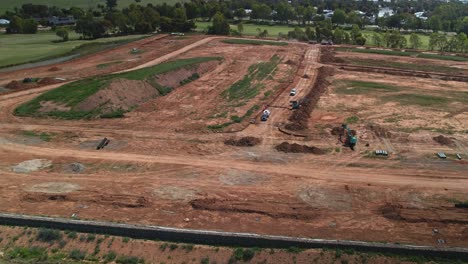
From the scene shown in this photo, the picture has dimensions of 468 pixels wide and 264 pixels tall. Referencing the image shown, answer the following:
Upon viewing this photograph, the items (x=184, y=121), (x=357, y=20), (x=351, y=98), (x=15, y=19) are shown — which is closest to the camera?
(x=184, y=121)

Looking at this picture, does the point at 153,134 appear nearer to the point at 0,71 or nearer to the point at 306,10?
the point at 0,71

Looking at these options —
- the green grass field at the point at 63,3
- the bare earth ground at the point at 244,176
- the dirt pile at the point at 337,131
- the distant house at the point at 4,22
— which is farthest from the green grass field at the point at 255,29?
the dirt pile at the point at 337,131

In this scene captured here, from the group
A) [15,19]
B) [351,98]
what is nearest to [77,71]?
[351,98]

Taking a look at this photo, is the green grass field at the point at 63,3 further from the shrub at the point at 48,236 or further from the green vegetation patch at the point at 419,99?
the shrub at the point at 48,236

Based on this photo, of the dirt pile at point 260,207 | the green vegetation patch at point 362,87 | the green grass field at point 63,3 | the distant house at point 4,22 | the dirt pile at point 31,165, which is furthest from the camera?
the green grass field at point 63,3

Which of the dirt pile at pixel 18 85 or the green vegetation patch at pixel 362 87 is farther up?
the dirt pile at pixel 18 85

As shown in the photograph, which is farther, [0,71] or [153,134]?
[0,71]
